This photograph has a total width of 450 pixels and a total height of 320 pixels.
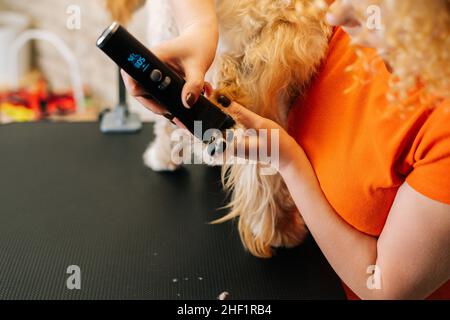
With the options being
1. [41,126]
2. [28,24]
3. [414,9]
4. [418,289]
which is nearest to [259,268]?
[418,289]

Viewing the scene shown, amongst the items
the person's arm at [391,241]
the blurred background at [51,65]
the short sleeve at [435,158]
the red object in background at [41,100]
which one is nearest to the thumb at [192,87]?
the person's arm at [391,241]

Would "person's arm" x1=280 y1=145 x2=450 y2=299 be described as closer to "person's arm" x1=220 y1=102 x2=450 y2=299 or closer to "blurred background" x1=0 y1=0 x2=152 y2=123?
"person's arm" x1=220 y1=102 x2=450 y2=299

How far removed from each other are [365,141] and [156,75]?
0.89 ft

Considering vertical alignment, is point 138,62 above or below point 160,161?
below

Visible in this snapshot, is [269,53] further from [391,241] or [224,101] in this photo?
[391,241]

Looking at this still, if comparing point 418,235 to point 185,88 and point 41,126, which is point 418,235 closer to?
point 185,88

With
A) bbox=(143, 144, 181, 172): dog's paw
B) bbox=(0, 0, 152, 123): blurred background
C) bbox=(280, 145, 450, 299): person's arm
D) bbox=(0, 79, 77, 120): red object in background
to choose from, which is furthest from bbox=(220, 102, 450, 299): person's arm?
bbox=(0, 79, 77, 120): red object in background

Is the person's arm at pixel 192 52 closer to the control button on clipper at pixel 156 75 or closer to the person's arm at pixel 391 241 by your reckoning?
the control button on clipper at pixel 156 75

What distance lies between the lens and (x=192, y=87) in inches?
20.6

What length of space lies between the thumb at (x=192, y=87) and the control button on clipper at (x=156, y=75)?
3cm

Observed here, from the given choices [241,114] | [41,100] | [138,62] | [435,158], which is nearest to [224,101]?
[241,114]

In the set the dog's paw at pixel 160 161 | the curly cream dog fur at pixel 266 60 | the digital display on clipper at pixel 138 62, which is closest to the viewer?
the digital display on clipper at pixel 138 62

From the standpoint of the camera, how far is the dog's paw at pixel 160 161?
3.15 ft
